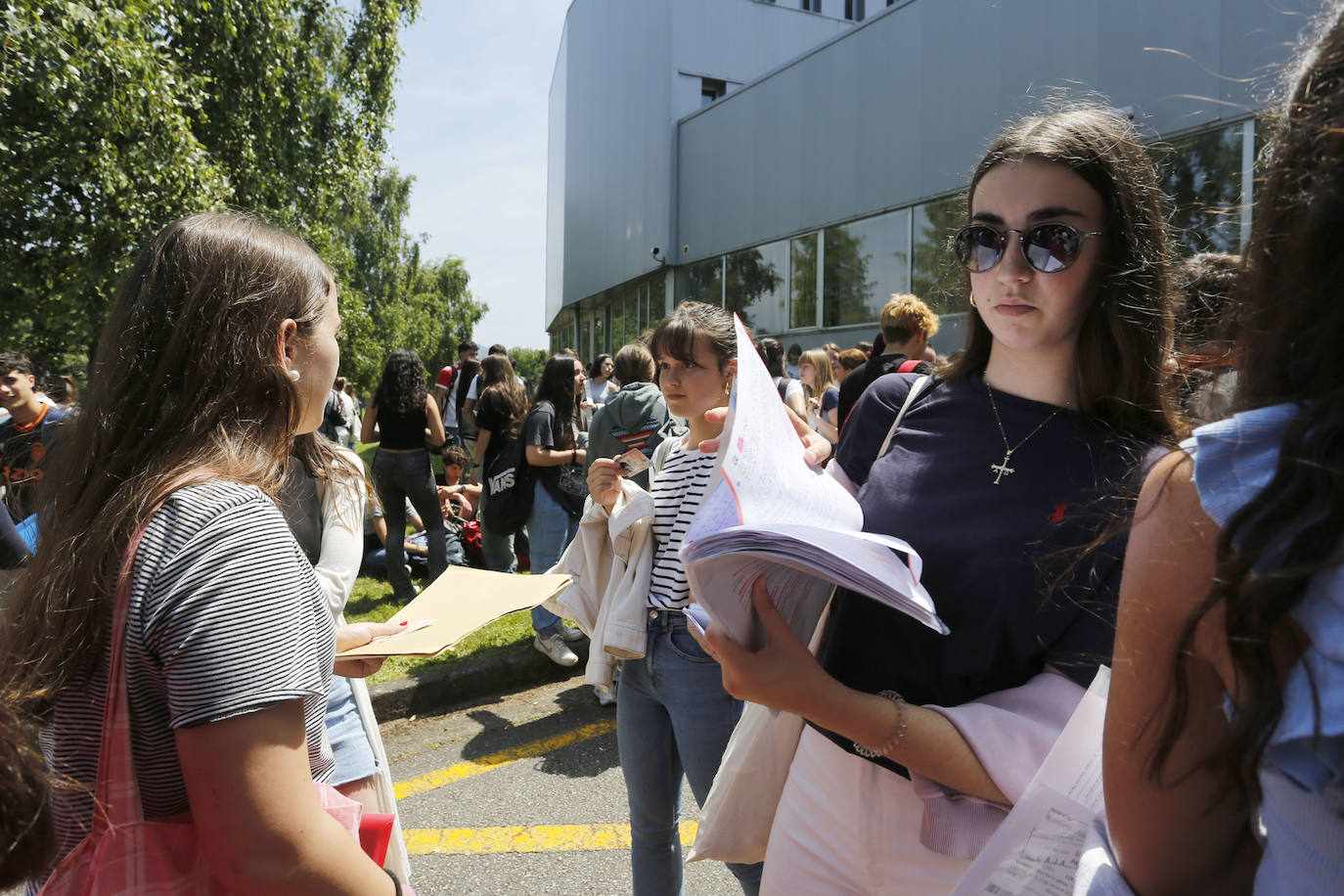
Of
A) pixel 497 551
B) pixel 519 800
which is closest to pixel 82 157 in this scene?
pixel 497 551

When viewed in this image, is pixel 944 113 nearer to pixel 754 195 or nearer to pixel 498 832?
pixel 754 195

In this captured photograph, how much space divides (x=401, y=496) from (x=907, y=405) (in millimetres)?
5795

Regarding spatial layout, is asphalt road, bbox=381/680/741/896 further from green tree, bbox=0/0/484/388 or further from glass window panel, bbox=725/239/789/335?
glass window panel, bbox=725/239/789/335

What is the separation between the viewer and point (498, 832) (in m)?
3.44

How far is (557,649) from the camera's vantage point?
16.9 feet

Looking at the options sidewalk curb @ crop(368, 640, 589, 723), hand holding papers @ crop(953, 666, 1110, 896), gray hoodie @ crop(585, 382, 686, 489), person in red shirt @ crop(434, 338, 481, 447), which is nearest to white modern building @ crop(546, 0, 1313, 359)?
hand holding papers @ crop(953, 666, 1110, 896)

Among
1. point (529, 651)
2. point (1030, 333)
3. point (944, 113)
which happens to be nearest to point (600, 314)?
point (944, 113)

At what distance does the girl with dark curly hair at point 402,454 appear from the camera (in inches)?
260

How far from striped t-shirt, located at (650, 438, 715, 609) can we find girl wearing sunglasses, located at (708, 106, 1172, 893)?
91 cm

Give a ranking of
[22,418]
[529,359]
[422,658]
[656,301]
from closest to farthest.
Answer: [22,418]
[422,658]
[656,301]
[529,359]

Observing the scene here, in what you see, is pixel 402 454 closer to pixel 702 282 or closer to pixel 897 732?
pixel 897 732

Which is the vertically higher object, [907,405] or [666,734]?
[907,405]

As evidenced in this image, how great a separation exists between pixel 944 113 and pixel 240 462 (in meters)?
11.6

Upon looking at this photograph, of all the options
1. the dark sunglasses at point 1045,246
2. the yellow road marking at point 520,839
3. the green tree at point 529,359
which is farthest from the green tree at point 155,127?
the green tree at point 529,359
